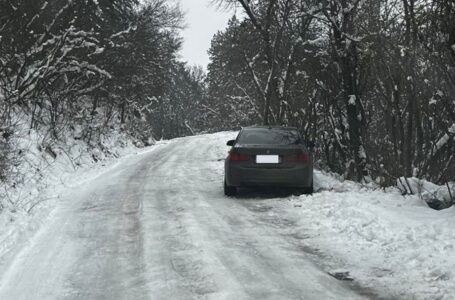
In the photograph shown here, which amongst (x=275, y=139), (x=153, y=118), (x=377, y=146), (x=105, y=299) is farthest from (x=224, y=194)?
(x=153, y=118)

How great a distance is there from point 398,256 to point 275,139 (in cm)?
510

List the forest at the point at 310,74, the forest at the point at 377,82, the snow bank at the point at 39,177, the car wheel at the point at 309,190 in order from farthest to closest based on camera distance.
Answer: the car wheel at the point at 309,190
the forest at the point at 310,74
the forest at the point at 377,82
the snow bank at the point at 39,177

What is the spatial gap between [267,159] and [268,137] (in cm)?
73

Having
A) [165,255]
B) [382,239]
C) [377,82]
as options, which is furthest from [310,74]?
[165,255]

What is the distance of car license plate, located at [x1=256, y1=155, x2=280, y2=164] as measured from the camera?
32.6ft

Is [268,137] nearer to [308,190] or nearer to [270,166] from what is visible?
[270,166]

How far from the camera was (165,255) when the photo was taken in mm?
5969

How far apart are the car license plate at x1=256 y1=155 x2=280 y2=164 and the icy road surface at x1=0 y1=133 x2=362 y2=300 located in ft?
2.50

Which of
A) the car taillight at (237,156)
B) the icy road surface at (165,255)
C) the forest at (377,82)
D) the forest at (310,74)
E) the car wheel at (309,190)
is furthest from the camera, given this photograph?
the car wheel at (309,190)

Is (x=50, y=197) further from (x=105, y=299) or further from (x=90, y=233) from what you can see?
(x=105, y=299)

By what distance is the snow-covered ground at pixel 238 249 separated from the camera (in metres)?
4.82

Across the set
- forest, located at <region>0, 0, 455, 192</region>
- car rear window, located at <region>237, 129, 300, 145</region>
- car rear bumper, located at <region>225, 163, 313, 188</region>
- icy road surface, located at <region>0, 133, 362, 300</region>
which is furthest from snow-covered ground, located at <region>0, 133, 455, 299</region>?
forest, located at <region>0, 0, 455, 192</region>

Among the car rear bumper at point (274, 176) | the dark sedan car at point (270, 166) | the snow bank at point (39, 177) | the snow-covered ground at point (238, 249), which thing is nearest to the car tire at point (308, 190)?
the dark sedan car at point (270, 166)

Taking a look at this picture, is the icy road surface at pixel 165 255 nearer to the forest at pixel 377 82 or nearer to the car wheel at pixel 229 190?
the car wheel at pixel 229 190
